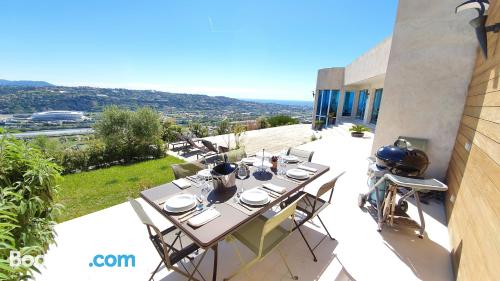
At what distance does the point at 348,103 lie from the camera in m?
14.4

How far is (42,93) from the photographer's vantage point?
21.5 meters

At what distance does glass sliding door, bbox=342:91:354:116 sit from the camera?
14133 mm

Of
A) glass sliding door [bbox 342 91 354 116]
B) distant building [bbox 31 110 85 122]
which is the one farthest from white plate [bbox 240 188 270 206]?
distant building [bbox 31 110 85 122]

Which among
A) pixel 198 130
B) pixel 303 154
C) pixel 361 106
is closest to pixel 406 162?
pixel 303 154

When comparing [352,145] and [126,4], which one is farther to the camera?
[352,145]

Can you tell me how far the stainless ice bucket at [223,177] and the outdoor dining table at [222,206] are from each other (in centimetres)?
7

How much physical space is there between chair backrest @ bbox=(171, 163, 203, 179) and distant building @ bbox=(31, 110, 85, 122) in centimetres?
2015

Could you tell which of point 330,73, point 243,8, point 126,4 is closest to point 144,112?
point 126,4

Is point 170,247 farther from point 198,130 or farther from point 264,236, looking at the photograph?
point 198,130

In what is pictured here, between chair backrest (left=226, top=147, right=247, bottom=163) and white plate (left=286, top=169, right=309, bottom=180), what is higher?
white plate (left=286, top=169, right=309, bottom=180)

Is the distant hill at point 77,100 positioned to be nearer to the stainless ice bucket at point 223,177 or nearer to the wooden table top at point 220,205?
the wooden table top at point 220,205

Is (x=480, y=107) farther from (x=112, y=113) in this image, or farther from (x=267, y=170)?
(x=112, y=113)

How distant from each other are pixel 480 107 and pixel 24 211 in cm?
491

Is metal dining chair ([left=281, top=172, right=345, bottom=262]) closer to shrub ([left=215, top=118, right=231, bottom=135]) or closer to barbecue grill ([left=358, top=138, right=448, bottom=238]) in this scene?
barbecue grill ([left=358, top=138, right=448, bottom=238])
